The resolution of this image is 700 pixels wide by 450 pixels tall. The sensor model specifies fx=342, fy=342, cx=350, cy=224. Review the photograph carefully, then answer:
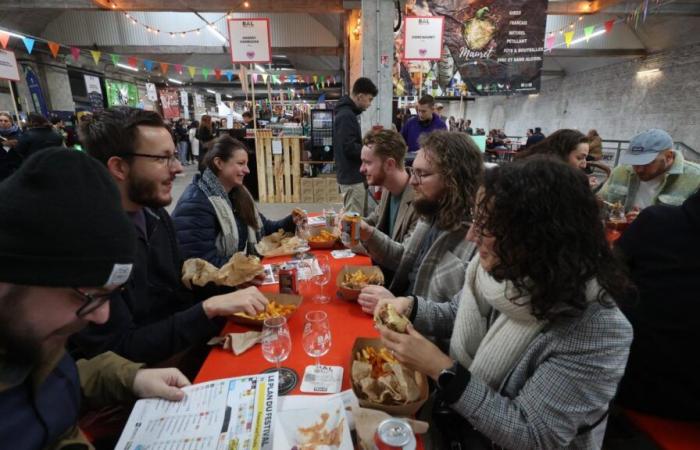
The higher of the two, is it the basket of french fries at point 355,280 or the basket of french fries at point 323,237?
the basket of french fries at point 355,280

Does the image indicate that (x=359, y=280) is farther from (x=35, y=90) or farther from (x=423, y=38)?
(x=35, y=90)

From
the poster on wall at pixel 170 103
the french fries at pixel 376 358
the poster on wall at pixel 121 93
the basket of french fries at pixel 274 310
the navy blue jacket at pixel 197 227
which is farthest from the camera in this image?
the poster on wall at pixel 121 93

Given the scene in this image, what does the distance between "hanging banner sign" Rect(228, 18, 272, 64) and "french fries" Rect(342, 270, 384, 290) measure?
5.25 meters

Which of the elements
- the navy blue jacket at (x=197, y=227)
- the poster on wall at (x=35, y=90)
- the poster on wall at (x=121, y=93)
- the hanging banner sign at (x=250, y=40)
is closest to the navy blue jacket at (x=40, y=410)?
the navy blue jacket at (x=197, y=227)

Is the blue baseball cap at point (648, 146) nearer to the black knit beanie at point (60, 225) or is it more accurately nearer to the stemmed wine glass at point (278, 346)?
the stemmed wine glass at point (278, 346)

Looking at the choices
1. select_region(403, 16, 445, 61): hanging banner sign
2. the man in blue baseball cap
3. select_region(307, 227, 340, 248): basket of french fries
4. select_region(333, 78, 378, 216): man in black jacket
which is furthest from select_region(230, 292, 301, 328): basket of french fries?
select_region(403, 16, 445, 61): hanging banner sign

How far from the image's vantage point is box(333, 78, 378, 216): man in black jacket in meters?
4.73

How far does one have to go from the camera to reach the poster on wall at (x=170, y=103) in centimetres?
1563

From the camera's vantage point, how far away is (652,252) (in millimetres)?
1458

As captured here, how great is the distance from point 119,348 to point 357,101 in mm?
4178

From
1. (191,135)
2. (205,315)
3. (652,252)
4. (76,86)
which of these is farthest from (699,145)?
(76,86)

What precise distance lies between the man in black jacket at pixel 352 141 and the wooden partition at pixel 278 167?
2.85 metres

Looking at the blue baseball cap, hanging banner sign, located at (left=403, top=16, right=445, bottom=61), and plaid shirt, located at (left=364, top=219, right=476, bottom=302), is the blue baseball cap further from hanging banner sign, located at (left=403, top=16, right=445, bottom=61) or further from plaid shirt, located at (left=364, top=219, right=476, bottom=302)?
hanging banner sign, located at (left=403, top=16, right=445, bottom=61)

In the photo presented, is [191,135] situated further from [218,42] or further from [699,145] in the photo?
[699,145]
